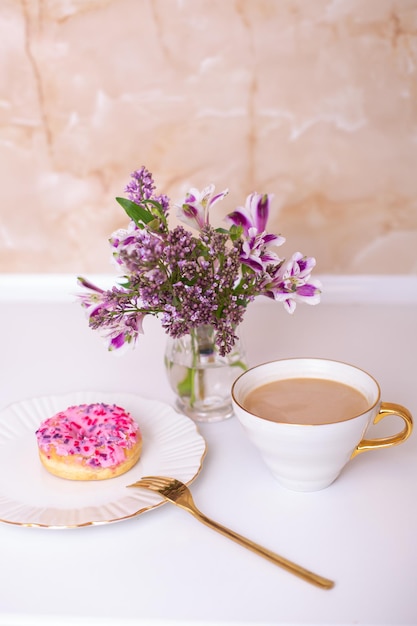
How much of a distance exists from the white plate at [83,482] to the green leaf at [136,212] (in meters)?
0.26

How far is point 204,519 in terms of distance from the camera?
780 mm

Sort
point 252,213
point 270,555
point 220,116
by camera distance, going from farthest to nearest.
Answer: point 220,116
point 252,213
point 270,555

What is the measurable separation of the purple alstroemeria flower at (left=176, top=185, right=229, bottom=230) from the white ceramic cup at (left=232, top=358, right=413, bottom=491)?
0.20m

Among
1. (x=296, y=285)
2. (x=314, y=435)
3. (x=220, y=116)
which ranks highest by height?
(x=220, y=116)

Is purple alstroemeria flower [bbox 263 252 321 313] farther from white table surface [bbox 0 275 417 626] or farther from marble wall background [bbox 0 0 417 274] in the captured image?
marble wall background [bbox 0 0 417 274]

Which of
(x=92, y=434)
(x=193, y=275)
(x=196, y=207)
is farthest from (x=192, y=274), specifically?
(x=92, y=434)

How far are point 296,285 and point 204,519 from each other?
31 cm

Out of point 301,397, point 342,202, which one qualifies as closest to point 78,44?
point 342,202

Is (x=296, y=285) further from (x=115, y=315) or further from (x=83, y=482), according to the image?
(x=83, y=482)

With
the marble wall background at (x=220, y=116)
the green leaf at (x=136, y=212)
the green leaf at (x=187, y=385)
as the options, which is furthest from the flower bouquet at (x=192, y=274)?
the marble wall background at (x=220, y=116)

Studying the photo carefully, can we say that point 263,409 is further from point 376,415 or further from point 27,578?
point 27,578

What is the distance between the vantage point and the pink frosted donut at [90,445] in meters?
0.85

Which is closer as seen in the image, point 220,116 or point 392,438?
point 392,438

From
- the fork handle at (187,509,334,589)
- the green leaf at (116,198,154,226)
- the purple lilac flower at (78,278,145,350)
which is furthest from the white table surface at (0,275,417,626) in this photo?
the green leaf at (116,198,154,226)
